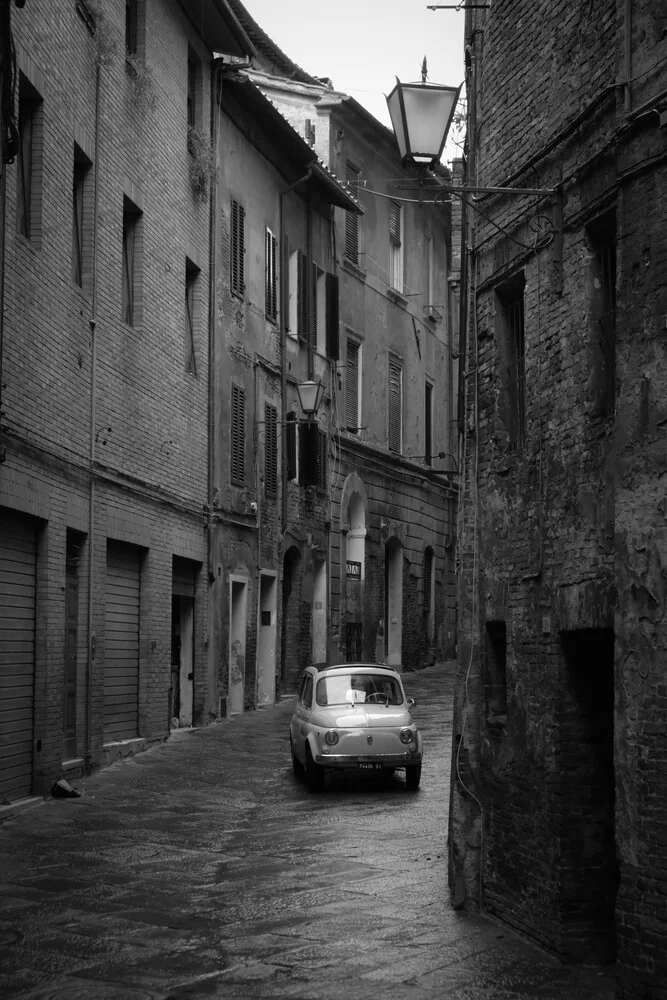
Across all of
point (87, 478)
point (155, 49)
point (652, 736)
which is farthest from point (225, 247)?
point (652, 736)

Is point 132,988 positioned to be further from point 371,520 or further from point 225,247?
point 371,520

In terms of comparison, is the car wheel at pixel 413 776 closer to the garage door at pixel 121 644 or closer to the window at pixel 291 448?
the garage door at pixel 121 644

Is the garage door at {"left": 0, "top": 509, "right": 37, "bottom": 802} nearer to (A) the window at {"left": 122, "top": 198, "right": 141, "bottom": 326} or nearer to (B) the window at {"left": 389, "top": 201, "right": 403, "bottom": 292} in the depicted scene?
(A) the window at {"left": 122, "top": 198, "right": 141, "bottom": 326}

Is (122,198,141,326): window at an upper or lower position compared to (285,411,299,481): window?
upper

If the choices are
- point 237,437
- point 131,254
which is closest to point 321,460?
point 237,437

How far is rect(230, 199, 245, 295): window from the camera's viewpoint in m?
24.5

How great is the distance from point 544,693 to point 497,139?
4507 millimetres

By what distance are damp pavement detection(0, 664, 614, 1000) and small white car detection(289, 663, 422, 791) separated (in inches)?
14.0

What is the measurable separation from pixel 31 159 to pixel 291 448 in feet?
41.4

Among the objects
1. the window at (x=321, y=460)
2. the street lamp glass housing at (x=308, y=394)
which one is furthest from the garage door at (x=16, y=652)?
the window at (x=321, y=460)

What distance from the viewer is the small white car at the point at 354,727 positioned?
16844mm

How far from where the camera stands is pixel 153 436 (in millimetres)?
20047

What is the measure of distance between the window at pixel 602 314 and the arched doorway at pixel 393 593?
23.9m

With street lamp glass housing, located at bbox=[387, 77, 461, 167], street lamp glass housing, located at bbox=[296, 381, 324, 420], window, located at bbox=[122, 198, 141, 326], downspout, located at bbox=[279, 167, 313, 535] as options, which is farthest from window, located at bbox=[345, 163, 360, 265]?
street lamp glass housing, located at bbox=[387, 77, 461, 167]
